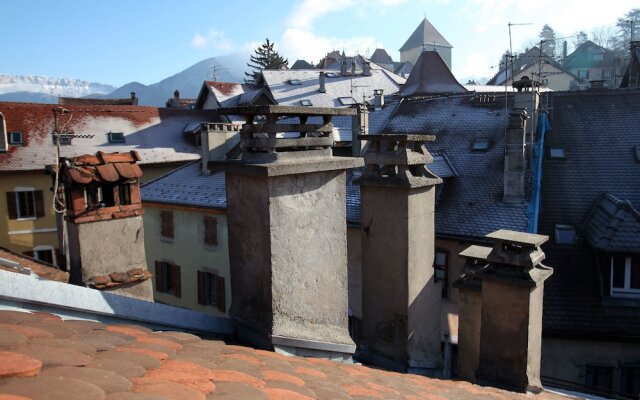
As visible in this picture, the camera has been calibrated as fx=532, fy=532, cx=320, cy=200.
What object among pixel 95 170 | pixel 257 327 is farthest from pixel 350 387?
pixel 95 170

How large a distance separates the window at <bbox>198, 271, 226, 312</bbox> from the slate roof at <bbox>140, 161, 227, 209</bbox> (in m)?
2.63

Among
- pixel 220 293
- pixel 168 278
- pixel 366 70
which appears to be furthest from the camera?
pixel 366 70

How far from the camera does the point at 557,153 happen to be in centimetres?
1681

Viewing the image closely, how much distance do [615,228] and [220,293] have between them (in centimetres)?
1262

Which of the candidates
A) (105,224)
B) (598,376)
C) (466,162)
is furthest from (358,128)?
(105,224)

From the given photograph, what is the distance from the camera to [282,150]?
4.33 meters

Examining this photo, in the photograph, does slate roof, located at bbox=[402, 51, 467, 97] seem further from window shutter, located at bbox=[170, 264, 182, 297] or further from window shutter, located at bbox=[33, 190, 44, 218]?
window shutter, located at bbox=[33, 190, 44, 218]

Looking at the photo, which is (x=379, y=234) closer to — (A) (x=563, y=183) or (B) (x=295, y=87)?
(A) (x=563, y=183)

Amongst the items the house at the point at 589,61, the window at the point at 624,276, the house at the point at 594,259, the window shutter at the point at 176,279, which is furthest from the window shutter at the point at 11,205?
the house at the point at 589,61

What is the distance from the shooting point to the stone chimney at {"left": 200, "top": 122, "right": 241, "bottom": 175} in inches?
814

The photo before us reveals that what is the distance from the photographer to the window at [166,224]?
20500 millimetres

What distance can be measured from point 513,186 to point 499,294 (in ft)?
34.5

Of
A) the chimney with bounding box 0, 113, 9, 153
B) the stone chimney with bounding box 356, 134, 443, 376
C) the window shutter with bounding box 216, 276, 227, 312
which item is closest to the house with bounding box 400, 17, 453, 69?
the chimney with bounding box 0, 113, 9, 153

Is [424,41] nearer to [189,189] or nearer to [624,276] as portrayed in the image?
[189,189]
